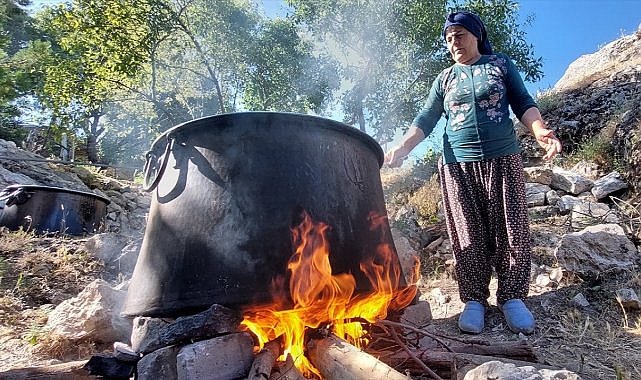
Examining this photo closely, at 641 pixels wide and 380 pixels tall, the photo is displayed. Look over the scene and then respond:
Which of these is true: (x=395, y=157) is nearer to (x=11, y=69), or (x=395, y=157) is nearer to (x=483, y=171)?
(x=483, y=171)

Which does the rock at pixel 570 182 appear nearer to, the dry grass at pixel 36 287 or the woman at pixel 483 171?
the woman at pixel 483 171

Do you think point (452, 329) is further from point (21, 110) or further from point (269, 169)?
point (21, 110)

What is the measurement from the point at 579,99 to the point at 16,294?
792 cm

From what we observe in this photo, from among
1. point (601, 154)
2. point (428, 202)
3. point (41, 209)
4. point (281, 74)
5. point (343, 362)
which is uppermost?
point (281, 74)

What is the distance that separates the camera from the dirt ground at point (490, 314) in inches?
79.9

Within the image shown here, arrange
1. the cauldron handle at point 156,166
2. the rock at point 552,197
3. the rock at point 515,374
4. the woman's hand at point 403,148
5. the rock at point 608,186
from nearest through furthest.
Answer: the rock at point 515,374 < the cauldron handle at point 156,166 < the woman's hand at point 403,148 < the rock at point 608,186 < the rock at point 552,197

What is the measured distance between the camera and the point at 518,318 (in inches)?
88.7

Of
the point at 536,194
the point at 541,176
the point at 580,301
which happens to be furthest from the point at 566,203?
the point at 580,301

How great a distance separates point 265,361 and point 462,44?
1.87 m

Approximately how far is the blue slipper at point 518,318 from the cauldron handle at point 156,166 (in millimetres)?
1832

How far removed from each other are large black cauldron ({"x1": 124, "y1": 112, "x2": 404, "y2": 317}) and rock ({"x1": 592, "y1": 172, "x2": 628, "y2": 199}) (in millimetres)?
3832

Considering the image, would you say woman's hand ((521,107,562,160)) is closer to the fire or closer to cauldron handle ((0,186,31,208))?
the fire

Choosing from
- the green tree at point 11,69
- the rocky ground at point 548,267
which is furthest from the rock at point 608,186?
the green tree at point 11,69

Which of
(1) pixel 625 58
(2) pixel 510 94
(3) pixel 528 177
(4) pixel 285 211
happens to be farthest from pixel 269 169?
(1) pixel 625 58
